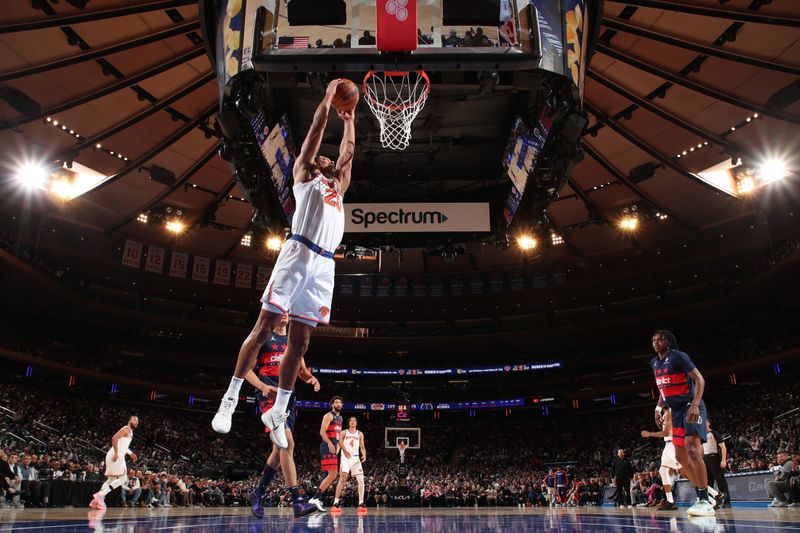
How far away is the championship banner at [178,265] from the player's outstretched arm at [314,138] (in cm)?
2814

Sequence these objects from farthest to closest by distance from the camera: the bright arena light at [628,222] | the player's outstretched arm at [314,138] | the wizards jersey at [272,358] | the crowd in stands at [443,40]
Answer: the bright arena light at [628,222] → the crowd in stands at [443,40] → the wizards jersey at [272,358] → the player's outstretched arm at [314,138]

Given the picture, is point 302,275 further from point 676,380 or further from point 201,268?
point 201,268

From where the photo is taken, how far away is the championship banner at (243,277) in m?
32.5

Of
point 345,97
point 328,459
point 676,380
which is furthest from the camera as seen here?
point 328,459

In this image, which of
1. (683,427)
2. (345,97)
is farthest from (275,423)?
(683,427)

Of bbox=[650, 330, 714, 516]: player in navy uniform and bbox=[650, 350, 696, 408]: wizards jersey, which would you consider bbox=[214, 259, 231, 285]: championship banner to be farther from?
bbox=[650, 350, 696, 408]: wizards jersey

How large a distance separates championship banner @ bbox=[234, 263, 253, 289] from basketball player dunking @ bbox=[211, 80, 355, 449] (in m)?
28.5

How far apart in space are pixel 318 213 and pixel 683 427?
5382mm

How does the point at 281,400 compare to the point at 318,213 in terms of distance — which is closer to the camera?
the point at 318,213

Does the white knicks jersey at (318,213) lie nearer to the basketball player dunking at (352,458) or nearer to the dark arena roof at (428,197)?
the dark arena roof at (428,197)

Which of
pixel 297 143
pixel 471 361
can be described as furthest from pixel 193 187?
pixel 471 361

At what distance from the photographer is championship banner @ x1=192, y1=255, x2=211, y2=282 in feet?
103

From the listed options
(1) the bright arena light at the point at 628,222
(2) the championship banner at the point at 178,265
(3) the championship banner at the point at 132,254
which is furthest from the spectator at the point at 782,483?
(3) the championship banner at the point at 132,254

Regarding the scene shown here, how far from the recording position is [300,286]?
15.6ft
